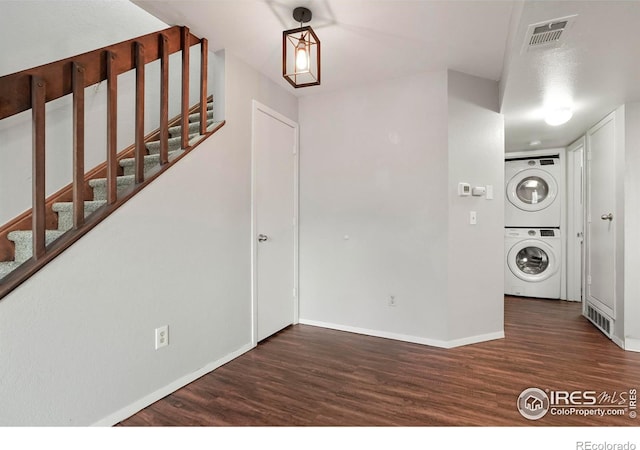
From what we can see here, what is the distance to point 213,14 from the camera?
7.09ft

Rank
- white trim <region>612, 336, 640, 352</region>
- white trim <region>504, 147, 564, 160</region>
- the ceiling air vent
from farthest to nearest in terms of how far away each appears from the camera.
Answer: white trim <region>504, 147, 564, 160</region> → white trim <region>612, 336, 640, 352</region> → the ceiling air vent

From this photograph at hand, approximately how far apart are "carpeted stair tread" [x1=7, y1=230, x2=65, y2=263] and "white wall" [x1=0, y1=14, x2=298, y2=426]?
31 centimetres

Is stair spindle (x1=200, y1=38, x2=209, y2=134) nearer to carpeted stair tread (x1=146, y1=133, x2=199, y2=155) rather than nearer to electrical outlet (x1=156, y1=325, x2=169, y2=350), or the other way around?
carpeted stair tread (x1=146, y1=133, x2=199, y2=155)

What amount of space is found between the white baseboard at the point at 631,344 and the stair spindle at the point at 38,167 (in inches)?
161

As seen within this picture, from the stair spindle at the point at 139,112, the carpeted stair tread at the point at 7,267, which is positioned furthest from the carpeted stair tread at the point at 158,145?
the carpeted stair tread at the point at 7,267

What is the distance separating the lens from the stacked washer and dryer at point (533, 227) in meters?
4.57

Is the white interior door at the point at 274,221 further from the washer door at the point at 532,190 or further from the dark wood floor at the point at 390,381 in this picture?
the washer door at the point at 532,190

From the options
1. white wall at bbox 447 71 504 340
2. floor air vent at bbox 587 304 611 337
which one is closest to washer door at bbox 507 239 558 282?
floor air vent at bbox 587 304 611 337

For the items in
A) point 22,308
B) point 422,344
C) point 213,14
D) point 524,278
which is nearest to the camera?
point 22,308

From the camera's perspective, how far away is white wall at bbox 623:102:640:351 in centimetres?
282

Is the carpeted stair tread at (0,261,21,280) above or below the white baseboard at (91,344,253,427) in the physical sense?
above
